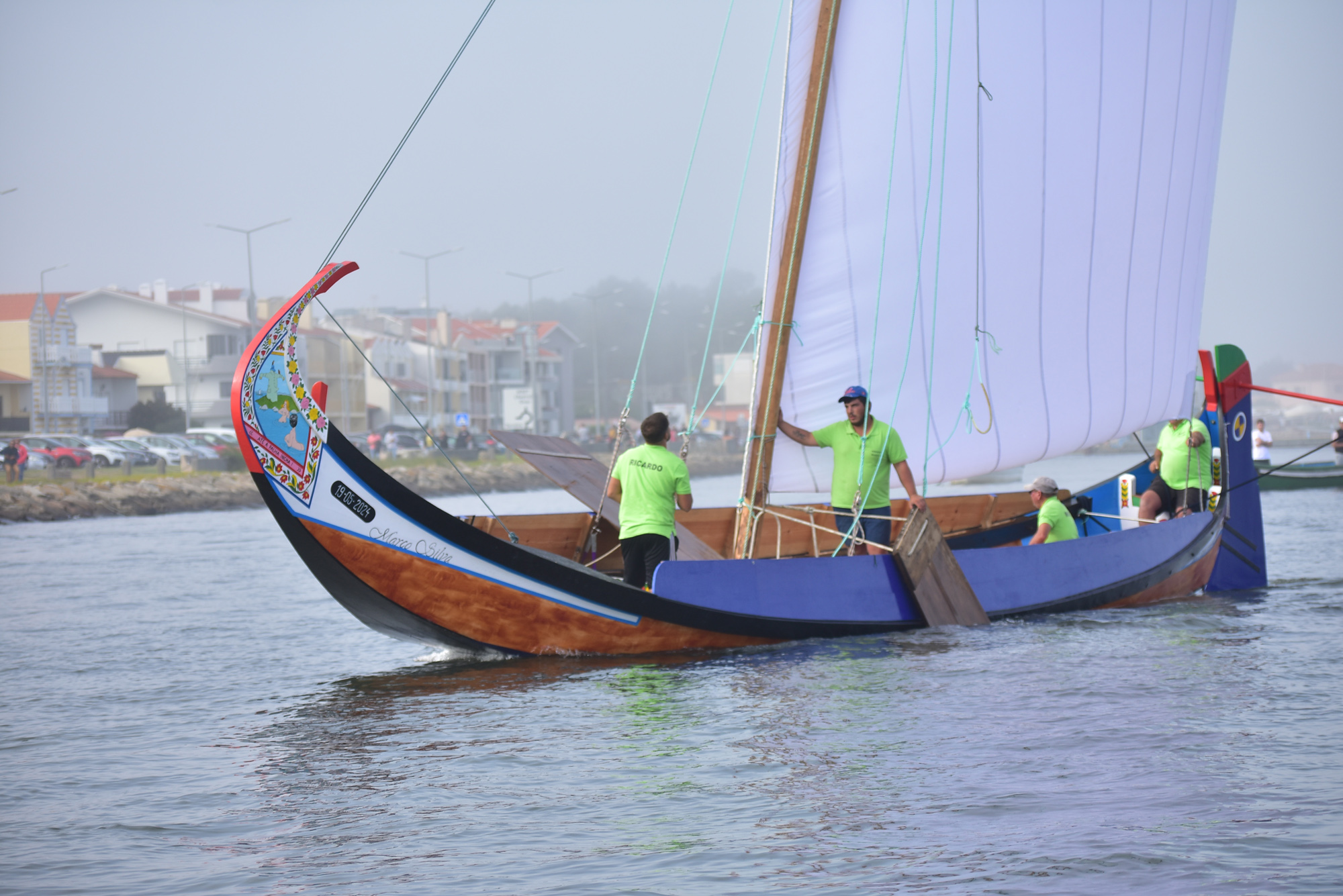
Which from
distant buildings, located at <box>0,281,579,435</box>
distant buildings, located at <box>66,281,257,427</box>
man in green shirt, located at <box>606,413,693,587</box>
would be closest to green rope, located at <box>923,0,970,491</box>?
man in green shirt, located at <box>606,413,693,587</box>

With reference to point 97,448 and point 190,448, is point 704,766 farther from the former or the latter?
point 190,448

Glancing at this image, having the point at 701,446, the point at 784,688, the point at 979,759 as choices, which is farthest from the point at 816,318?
the point at 701,446

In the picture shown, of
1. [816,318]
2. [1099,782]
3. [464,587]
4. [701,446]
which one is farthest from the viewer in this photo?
[701,446]

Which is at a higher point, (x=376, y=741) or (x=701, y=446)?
(x=376, y=741)

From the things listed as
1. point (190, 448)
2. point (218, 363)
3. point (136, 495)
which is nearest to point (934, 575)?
point (136, 495)

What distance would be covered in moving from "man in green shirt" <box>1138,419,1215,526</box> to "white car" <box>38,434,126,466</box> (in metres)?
40.4

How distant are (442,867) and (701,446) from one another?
87.0 m

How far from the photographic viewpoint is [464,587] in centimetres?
906

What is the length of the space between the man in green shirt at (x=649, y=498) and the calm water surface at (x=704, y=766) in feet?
2.41

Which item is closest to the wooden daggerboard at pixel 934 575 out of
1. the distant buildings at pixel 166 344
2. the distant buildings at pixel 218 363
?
the distant buildings at pixel 218 363

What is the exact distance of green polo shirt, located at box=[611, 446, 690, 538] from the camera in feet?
31.3

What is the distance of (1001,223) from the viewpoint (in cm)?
1218

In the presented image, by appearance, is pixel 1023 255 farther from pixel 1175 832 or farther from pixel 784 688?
pixel 1175 832

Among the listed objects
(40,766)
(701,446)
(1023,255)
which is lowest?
(701,446)
